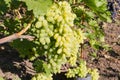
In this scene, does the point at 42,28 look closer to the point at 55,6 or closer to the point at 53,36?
the point at 53,36

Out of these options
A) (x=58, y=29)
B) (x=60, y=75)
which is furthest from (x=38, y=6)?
(x=60, y=75)

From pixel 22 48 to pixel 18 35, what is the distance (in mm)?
1186

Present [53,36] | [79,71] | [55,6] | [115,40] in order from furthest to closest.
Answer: [115,40] → [79,71] → [53,36] → [55,6]

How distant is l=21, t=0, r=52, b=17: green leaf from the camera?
69.6 inches

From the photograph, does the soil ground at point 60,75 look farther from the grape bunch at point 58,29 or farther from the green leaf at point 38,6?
the green leaf at point 38,6

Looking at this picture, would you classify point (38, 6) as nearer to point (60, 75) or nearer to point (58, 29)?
point (58, 29)

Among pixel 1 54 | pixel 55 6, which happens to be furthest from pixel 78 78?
pixel 55 6

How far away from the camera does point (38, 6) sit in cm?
180

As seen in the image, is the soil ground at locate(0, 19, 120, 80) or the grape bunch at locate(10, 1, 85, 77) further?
the soil ground at locate(0, 19, 120, 80)

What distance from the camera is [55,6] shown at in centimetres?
194

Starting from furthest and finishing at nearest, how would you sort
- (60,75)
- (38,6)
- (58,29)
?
(60,75) → (58,29) → (38,6)

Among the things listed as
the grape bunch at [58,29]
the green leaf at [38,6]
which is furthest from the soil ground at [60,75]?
the green leaf at [38,6]

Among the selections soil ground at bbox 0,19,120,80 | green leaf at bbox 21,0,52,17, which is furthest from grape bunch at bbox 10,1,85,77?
soil ground at bbox 0,19,120,80

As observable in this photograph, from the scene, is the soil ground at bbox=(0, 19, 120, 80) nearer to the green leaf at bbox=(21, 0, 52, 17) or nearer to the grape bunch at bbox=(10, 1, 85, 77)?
the grape bunch at bbox=(10, 1, 85, 77)
